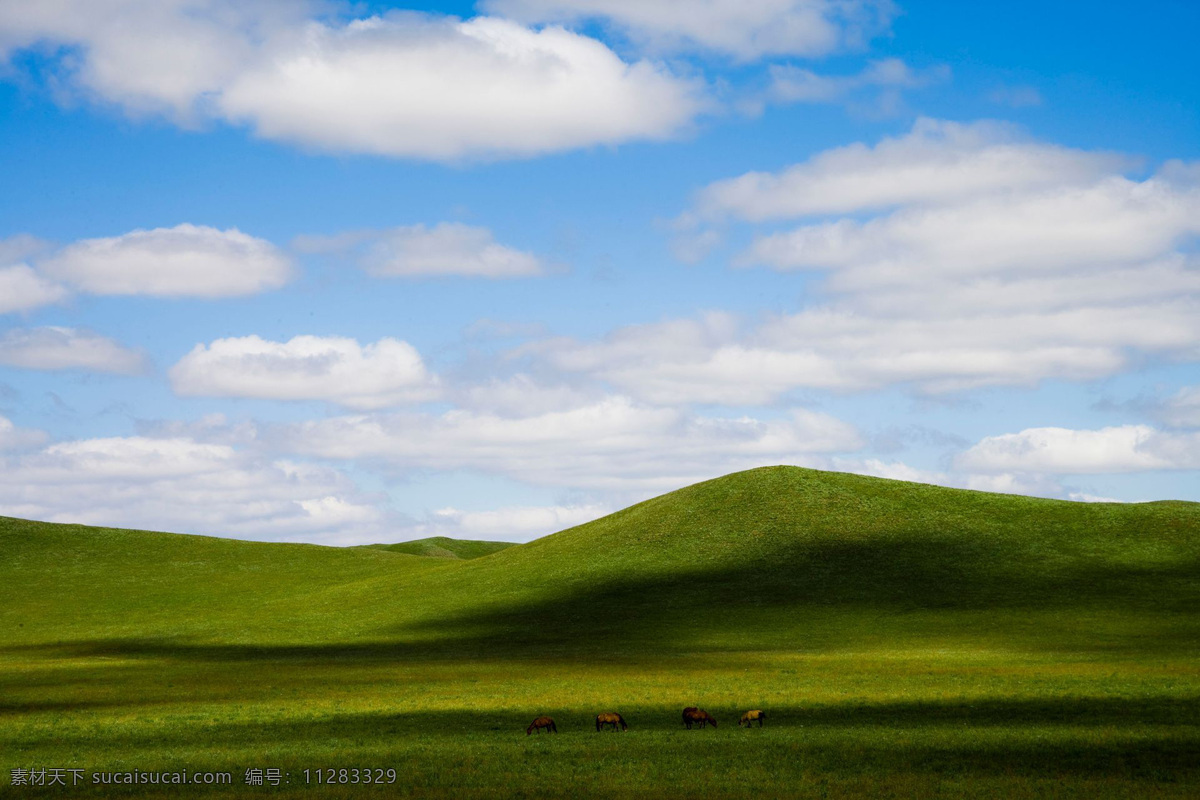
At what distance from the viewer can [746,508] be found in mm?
116875

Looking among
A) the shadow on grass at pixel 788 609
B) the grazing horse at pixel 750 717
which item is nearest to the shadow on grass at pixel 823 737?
the grazing horse at pixel 750 717

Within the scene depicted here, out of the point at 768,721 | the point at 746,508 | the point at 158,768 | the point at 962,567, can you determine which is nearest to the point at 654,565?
the point at 746,508

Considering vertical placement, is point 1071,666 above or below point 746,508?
below

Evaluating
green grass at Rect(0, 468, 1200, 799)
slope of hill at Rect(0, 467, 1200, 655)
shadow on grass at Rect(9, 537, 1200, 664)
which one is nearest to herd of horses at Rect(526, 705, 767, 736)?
green grass at Rect(0, 468, 1200, 799)

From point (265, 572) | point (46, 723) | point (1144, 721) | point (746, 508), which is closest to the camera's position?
point (1144, 721)

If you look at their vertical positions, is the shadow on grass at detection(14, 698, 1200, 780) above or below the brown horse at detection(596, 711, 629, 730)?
below

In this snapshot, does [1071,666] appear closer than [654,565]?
Yes

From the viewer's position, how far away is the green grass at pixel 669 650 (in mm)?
29297

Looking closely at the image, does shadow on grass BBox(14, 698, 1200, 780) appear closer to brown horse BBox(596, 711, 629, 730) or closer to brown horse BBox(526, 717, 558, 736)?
brown horse BBox(526, 717, 558, 736)

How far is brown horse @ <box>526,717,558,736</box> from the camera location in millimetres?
34438

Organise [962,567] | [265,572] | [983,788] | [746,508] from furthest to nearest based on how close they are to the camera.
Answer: [265,572], [746,508], [962,567], [983,788]

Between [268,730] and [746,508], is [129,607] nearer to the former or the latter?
[746,508]

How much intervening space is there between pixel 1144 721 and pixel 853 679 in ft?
56.0

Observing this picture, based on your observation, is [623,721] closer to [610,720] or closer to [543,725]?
[610,720]
